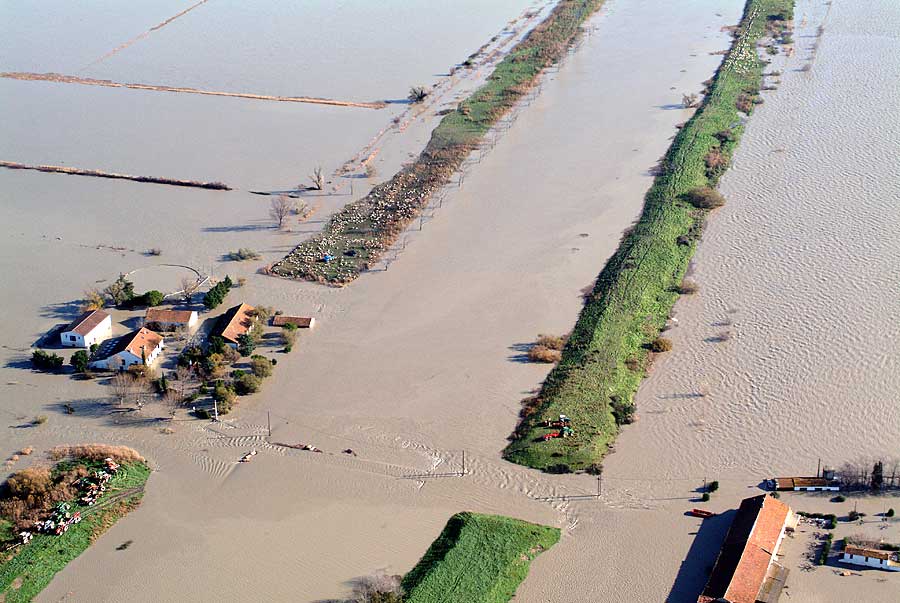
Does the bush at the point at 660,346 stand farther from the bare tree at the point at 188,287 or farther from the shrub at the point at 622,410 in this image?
the bare tree at the point at 188,287

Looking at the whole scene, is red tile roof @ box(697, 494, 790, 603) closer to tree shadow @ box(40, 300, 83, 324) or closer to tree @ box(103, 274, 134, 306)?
tree @ box(103, 274, 134, 306)

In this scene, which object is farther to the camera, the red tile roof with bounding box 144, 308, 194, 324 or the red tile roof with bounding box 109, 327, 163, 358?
the red tile roof with bounding box 144, 308, 194, 324

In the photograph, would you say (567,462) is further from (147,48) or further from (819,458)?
(147,48)

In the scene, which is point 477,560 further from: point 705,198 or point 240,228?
point 705,198

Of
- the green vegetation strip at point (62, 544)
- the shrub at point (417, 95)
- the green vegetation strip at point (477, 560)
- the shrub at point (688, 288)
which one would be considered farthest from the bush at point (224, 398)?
the shrub at point (417, 95)

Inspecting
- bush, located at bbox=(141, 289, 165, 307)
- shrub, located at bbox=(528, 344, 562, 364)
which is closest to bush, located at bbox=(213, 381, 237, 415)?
bush, located at bbox=(141, 289, 165, 307)
